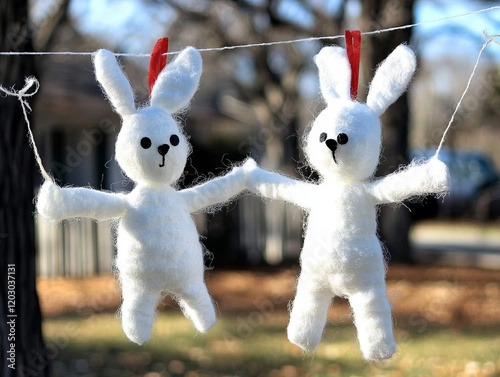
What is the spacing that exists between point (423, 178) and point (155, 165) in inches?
26.2

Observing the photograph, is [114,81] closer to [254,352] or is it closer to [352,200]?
[352,200]

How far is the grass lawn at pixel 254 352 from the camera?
4.79 metres

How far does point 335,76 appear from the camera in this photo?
6.14ft

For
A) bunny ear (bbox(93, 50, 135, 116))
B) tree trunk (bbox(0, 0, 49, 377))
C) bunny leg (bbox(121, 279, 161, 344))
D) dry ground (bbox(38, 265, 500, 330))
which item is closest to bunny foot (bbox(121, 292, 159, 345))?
bunny leg (bbox(121, 279, 161, 344))

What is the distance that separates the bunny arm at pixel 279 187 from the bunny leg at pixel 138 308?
15.2 inches

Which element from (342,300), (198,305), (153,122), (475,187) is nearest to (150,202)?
(153,122)

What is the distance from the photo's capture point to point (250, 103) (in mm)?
14984

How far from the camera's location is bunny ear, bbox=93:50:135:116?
1852 millimetres

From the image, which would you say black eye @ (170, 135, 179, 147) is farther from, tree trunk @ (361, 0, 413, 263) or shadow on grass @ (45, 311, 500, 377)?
tree trunk @ (361, 0, 413, 263)

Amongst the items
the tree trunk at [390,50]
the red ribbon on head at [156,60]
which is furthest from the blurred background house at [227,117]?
the red ribbon on head at [156,60]

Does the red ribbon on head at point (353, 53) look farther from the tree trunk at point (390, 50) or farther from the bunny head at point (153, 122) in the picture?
the tree trunk at point (390, 50)

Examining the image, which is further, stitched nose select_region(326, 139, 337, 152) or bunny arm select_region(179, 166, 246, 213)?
bunny arm select_region(179, 166, 246, 213)

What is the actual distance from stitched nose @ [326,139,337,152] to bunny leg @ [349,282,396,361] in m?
0.36

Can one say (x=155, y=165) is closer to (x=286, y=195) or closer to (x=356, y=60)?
(x=286, y=195)
